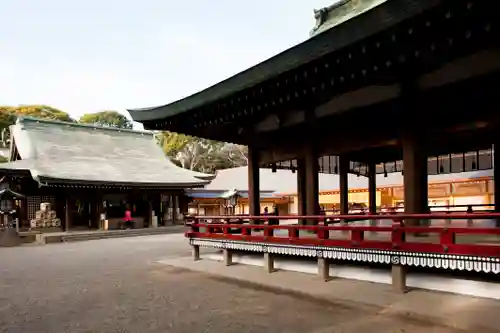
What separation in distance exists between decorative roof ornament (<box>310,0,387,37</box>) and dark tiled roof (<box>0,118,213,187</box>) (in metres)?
15.4

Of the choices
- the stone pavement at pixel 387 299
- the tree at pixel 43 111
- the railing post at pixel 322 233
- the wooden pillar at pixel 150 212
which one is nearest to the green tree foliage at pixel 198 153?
the tree at pixel 43 111

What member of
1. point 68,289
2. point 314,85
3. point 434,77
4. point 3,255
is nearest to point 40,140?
Result: point 3,255

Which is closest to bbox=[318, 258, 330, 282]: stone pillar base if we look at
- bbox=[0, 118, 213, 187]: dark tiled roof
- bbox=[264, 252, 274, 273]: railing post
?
bbox=[264, 252, 274, 273]: railing post

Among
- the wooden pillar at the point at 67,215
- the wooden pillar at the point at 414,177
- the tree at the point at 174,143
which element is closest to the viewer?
the wooden pillar at the point at 414,177

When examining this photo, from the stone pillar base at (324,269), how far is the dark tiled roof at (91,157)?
17823 millimetres

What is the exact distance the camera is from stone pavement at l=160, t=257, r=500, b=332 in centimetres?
495

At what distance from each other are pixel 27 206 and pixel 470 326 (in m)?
25.0

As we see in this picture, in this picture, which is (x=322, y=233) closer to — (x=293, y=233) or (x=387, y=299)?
(x=293, y=233)

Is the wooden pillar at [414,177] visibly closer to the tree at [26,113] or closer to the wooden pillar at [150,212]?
the wooden pillar at [150,212]

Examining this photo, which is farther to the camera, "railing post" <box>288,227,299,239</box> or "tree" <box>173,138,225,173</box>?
"tree" <box>173,138,225,173</box>

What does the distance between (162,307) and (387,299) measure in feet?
11.8

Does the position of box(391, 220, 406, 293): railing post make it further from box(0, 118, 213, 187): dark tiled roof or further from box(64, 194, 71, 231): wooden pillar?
box(64, 194, 71, 231): wooden pillar

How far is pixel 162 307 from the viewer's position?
624 centimetres

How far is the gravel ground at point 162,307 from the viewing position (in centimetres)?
512
